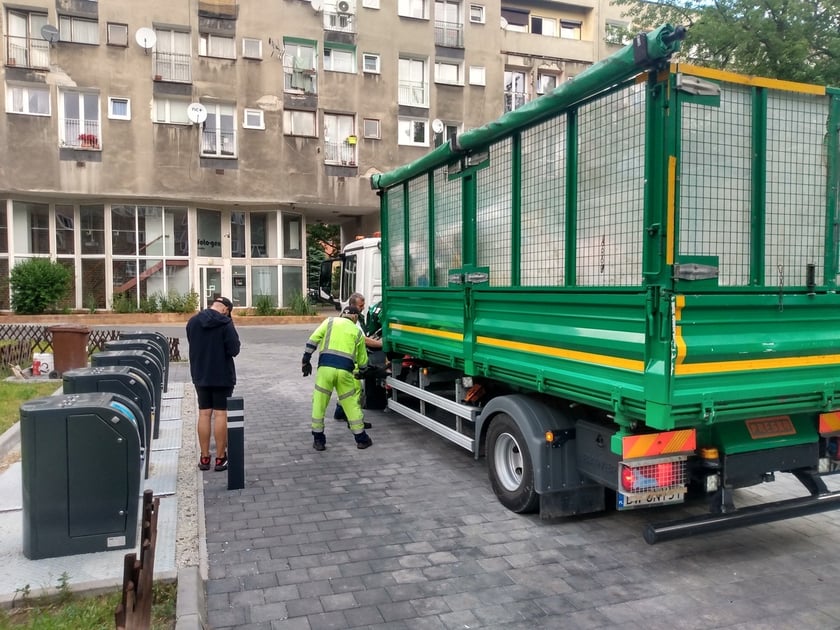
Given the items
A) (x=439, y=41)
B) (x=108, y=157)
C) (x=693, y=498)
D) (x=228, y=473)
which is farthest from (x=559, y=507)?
(x=439, y=41)

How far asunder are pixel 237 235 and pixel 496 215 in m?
23.8

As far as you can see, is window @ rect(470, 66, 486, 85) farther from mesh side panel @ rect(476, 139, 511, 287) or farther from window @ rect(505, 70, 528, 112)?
mesh side panel @ rect(476, 139, 511, 287)

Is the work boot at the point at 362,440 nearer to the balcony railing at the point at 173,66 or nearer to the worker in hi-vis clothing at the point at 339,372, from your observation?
the worker in hi-vis clothing at the point at 339,372

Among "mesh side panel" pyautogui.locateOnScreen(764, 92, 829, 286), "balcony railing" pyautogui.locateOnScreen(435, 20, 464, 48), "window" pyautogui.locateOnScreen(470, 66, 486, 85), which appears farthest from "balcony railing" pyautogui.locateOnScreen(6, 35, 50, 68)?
"mesh side panel" pyautogui.locateOnScreen(764, 92, 829, 286)

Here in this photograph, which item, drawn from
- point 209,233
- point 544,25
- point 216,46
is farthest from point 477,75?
point 209,233

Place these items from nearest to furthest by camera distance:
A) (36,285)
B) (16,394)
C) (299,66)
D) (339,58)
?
(16,394), (36,285), (299,66), (339,58)

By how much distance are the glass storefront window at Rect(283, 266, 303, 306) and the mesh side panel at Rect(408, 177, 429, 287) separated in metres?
21.1

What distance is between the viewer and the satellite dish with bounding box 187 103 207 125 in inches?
959

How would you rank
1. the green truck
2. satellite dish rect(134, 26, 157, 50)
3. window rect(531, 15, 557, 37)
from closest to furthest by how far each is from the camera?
the green truck < satellite dish rect(134, 26, 157, 50) < window rect(531, 15, 557, 37)

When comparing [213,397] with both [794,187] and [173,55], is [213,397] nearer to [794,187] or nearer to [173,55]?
[794,187]

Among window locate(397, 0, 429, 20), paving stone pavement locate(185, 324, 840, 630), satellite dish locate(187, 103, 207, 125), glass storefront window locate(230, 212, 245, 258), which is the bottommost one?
paving stone pavement locate(185, 324, 840, 630)

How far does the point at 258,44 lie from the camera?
2550cm

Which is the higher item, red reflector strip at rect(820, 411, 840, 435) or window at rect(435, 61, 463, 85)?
window at rect(435, 61, 463, 85)

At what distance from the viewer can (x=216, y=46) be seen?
2527 centimetres
